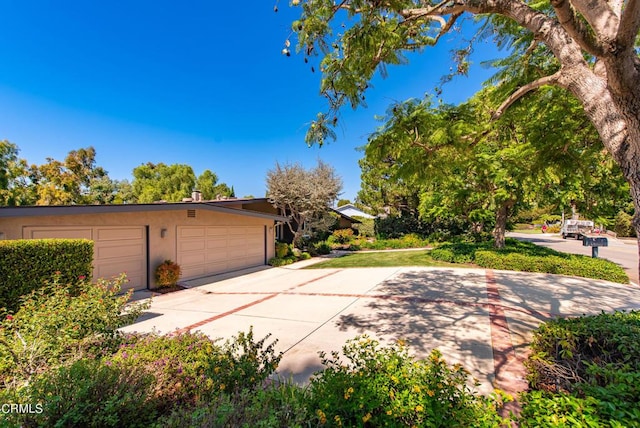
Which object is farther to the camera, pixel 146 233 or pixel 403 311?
pixel 146 233

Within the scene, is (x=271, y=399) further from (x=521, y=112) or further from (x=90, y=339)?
(x=521, y=112)

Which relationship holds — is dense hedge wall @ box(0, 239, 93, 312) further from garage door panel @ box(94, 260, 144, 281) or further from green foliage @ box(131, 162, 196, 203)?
green foliage @ box(131, 162, 196, 203)

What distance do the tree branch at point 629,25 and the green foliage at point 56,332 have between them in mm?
6171

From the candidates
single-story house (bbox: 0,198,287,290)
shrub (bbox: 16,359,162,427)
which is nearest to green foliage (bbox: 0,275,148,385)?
shrub (bbox: 16,359,162,427)

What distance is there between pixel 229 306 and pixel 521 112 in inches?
298

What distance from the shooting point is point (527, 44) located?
14.5 ft

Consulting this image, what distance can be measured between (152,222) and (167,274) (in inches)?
73.0

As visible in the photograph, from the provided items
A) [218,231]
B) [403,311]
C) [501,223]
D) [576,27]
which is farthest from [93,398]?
[501,223]

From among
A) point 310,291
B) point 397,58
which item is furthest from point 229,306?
point 397,58

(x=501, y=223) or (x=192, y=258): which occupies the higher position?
(x=501, y=223)

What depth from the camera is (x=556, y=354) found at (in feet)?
10.1

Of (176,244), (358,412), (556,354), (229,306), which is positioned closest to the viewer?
(358,412)

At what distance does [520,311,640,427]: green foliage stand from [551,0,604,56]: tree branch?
2743 millimetres

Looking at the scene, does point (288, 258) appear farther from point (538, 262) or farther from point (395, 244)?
point (538, 262)
